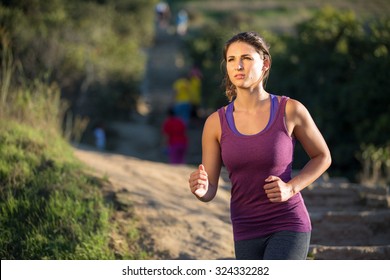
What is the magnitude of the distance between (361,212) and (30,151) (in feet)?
10.3

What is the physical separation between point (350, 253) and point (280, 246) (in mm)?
2448

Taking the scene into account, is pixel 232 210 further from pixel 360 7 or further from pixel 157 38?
pixel 360 7

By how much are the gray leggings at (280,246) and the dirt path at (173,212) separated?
220 centimetres

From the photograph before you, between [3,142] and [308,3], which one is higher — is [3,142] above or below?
below

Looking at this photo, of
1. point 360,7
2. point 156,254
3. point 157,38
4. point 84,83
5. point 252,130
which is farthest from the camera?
point 360,7

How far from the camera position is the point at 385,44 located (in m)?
14.5

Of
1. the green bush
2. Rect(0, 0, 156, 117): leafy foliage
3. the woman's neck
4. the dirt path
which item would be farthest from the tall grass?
Rect(0, 0, 156, 117): leafy foliage

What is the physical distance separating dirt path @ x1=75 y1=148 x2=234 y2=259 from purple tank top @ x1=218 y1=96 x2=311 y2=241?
89.2 inches

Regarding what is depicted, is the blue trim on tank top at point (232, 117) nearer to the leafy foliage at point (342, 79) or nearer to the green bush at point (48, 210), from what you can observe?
the green bush at point (48, 210)

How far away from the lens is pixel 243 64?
4.14 metres

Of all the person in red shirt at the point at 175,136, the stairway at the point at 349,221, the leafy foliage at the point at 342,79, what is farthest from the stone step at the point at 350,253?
the person in red shirt at the point at 175,136

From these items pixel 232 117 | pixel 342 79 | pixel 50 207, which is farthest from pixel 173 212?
pixel 342 79

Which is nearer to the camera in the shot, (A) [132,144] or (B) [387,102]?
(B) [387,102]

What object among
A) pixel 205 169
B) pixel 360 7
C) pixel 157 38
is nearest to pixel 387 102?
pixel 205 169
